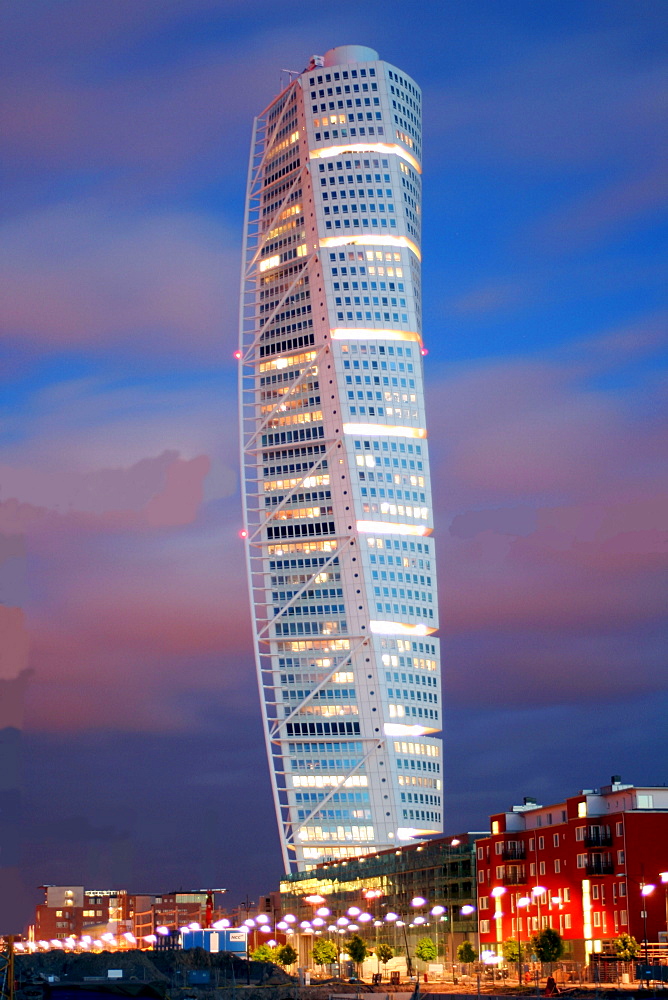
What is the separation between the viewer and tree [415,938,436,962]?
121250mm

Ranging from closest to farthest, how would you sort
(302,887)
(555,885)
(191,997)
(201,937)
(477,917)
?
(191,997), (555,885), (477,917), (201,937), (302,887)

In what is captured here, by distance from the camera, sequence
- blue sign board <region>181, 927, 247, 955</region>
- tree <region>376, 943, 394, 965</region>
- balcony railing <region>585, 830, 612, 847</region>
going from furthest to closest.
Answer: blue sign board <region>181, 927, 247, 955</region>
tree <region>376, 943, 394, 965</region>
balcony railing <region>585, 830, 612, 847</region>

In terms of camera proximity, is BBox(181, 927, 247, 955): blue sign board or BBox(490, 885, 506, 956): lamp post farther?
BBox(181, 927, 247, 955): blue sign board

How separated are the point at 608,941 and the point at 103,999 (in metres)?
38.3

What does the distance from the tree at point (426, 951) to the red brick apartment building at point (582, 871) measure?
13.4ft

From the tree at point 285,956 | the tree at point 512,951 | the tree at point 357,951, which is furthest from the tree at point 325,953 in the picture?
the tree at point 512,951

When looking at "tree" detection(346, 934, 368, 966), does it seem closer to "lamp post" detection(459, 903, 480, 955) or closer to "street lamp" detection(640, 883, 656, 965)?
"lamp post" detection(459, 903, 480, 955)

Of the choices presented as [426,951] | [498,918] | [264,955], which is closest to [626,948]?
[498,918]

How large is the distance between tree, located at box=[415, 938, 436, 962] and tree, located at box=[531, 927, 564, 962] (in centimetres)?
2479

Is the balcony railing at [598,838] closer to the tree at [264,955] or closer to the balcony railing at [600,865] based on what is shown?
the balcony railing at [600,865]

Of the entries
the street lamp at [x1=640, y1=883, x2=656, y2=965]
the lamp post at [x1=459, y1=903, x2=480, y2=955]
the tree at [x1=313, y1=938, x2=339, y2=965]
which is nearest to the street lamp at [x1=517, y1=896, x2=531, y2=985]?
the lamp post at [x1=459, y1=903, x2=480, y2=955]

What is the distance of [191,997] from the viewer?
88.6 m

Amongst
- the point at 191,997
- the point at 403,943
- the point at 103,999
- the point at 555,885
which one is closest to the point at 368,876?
the point at 403,943

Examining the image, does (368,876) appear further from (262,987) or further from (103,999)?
(103,999)
